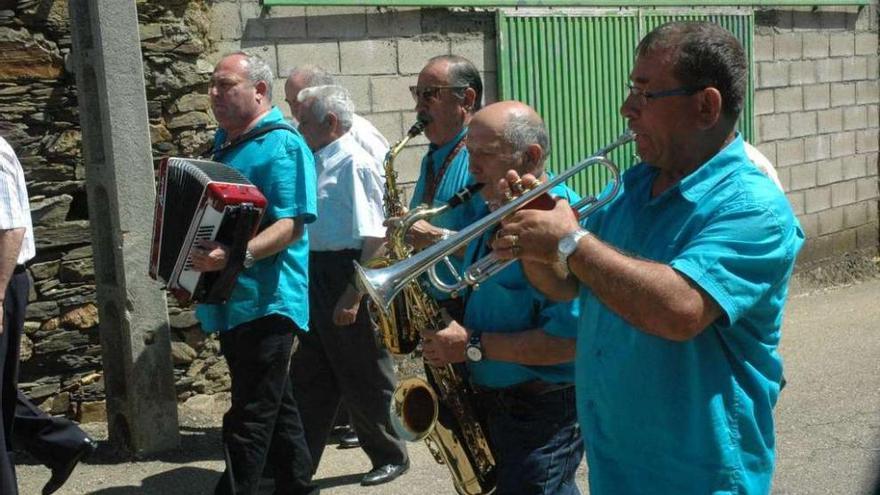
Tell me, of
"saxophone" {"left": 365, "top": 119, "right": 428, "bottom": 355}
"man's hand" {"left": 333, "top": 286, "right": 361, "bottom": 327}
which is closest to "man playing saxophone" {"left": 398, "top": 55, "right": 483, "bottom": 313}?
"saxophone" {"left": 365, "top": 119, "right": 428, "bottom": 355}

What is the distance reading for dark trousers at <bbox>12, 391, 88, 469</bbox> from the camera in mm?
5160

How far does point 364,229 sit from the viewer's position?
5.51 m

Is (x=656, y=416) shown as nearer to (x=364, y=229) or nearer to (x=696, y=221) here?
(x=696, y=221)

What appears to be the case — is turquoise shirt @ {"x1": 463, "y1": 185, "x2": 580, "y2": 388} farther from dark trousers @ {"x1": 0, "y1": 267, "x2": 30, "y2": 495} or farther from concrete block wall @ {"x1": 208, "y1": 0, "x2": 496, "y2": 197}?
concrete block wall @ {"x1": 208, "y1": 0, "x2": 496, "y2": 197}

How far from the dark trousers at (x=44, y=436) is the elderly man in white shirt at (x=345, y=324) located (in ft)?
3.34

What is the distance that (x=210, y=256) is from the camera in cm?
438

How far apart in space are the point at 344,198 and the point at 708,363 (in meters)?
3.27

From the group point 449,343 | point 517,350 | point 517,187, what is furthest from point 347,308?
point 517,187

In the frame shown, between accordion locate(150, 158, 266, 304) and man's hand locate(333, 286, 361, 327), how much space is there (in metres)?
0.93

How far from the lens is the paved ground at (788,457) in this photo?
18.0 ft

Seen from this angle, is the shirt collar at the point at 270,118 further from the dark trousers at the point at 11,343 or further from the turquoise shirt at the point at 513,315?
the turquoise shirt at the point at 513,315

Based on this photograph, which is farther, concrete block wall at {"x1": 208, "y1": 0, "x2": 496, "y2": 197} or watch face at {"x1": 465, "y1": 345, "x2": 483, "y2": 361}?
concrete block wall at {"x1": 208, "y1": 0, "x2": 496, "y2": 197}

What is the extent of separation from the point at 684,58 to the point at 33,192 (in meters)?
4.29

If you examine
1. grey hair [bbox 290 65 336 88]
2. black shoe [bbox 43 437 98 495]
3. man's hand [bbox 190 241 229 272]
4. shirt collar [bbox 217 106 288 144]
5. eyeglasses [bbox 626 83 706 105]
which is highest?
eyeglasses [bbox 626 83 706 105]
